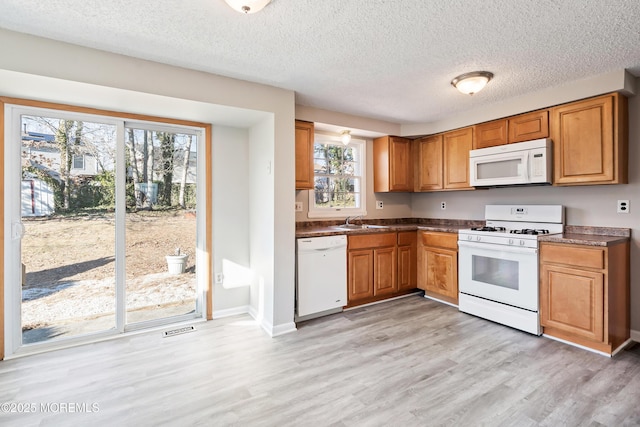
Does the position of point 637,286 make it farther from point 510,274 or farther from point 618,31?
point 618,31

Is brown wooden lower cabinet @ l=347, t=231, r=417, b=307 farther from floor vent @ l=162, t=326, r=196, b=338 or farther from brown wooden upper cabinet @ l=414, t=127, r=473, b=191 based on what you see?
floor vent @ l=162, t=326, r=196, b=338

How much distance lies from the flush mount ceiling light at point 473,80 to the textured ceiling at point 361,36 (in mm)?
76

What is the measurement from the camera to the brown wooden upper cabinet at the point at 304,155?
3.35 meters

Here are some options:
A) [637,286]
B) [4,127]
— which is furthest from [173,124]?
[637,286]

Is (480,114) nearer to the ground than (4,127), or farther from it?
farther from it

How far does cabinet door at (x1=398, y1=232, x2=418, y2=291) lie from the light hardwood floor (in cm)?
103

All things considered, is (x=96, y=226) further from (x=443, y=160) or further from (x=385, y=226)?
(x=443, y=160)

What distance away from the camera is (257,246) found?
3240 millimetres

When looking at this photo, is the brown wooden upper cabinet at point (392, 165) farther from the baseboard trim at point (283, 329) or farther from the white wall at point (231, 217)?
the baseboard trim at point (283, 329)

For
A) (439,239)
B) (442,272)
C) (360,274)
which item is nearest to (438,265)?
(442,272)

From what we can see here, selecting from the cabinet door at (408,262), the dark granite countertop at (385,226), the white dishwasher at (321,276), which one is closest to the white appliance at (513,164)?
the dark granite countertop at (385,226)

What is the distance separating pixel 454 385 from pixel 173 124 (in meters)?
3.29

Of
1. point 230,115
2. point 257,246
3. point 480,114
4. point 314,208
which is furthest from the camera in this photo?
point 314,208

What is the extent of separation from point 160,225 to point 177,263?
1.41 feet
